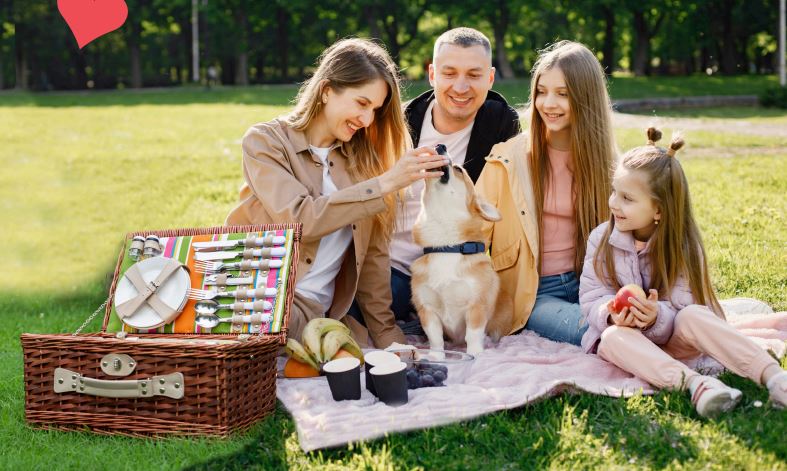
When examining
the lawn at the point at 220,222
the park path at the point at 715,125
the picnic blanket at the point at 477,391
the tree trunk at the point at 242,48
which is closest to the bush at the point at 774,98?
the lawn at the point at 220,222

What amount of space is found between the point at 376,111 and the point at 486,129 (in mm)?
773

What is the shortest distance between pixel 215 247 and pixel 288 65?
3826 centimetres

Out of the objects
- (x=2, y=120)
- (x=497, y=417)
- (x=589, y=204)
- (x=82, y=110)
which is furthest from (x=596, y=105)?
(x=82, y=110)

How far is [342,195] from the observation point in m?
3.90

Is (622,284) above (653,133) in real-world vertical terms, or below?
below

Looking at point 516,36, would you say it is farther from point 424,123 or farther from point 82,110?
point 424,123

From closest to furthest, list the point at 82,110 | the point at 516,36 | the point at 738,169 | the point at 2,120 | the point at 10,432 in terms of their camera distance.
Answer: the point at 10,432 → the point at 738,169 → the point at 2,120 → the point at 82,110 → the point at 516,36

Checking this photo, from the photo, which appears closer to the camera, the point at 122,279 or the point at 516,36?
the point at 122,279

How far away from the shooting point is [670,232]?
3.73 metres

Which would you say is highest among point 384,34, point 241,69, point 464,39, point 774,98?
point 384,34

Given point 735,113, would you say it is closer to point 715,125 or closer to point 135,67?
point 715,125

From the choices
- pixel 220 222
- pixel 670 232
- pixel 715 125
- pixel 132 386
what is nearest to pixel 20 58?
pixel 220 222

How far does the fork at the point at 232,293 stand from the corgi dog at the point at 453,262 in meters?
0.81

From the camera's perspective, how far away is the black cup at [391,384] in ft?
10.9
